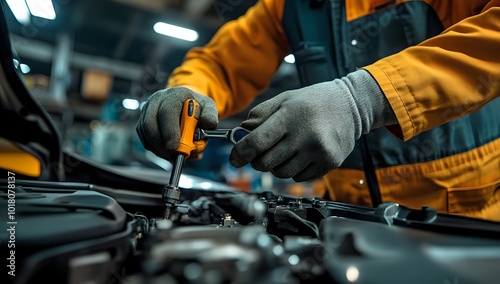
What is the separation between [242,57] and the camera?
46.2 inches

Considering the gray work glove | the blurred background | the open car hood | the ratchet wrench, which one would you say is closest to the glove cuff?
the gray work glove

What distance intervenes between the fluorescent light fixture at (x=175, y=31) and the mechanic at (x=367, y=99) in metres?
2.99

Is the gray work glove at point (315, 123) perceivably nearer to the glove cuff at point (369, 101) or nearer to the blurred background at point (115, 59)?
the glove cuff at point (369, 101)

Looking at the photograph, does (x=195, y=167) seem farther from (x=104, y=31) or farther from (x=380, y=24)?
(x=104, y=31)

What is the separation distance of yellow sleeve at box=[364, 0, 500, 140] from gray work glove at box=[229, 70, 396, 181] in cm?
3

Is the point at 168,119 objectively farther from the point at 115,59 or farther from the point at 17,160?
the point at 115,59

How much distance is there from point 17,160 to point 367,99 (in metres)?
0.87

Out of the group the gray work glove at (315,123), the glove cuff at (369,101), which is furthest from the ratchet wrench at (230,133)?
the glove cuff at (369,101)

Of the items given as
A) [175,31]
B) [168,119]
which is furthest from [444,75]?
[175,31]

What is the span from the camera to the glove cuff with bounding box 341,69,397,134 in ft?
1.99

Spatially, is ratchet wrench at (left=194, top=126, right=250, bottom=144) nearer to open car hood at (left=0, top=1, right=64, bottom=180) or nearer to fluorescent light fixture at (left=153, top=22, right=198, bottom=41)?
open car hood at (left=0, top=1, right=64, bottom=180)

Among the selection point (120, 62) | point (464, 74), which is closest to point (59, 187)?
point (464, 74)

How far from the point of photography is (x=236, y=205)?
76 cm

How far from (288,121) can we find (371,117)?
162mm
